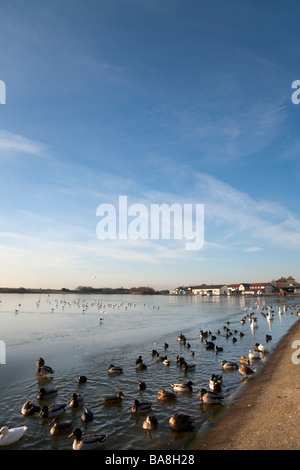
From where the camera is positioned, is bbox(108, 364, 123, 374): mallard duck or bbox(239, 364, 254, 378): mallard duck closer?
bbox(239, 364, 254, 378): mallard duck

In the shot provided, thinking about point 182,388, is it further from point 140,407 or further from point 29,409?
point 29,409

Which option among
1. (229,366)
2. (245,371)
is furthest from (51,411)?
(229,366)

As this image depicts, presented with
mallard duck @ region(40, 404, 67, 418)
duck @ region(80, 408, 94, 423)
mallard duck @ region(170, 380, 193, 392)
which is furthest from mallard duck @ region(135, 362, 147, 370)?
duck @ region(80, 408, 94, 423)

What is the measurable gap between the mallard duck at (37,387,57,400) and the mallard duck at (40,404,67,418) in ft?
7.14

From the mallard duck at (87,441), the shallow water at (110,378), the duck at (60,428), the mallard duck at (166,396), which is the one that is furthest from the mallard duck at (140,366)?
the mallard duck at (87,441)

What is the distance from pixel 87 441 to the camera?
11.0 meters

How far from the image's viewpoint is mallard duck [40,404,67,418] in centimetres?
1370

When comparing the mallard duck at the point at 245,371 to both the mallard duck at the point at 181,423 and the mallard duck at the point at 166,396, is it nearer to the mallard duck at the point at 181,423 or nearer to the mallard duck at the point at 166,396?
the mallard duck at the point at 166,396

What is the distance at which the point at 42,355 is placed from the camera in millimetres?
26188

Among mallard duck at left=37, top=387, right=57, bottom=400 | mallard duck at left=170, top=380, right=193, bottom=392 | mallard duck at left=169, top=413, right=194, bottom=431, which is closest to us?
mallard duck at left=169, top=413, right=194, bottom=431

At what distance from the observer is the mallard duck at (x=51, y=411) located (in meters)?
13.7

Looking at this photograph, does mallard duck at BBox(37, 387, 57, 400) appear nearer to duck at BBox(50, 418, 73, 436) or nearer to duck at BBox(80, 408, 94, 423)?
duck at BBox(80, 408, 94, 423)
